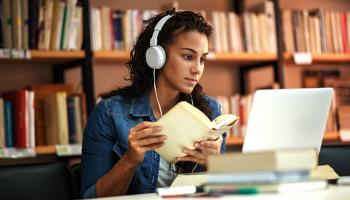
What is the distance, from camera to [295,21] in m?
3.30

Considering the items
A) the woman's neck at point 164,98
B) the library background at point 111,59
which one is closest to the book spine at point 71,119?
the library background at point 111,59

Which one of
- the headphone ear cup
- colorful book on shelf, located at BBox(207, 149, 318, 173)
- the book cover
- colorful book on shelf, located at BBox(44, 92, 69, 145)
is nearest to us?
colorful book on shelf, located at BBox(207, 149, 318, 173)

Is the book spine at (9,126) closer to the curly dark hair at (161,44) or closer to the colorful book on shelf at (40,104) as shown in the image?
the colorful book on shelf at (40,104)

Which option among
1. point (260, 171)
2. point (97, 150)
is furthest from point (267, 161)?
point (97, 150)

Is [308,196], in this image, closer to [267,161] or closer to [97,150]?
[267,161]

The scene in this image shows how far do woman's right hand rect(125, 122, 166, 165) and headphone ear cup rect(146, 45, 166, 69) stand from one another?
0.40 m

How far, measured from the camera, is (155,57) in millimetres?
1807

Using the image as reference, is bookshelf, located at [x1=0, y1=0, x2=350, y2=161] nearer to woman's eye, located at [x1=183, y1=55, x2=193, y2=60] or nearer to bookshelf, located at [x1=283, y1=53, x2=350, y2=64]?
bookshelf, located at [x1=283, y1=53, x2=350, y2=64]

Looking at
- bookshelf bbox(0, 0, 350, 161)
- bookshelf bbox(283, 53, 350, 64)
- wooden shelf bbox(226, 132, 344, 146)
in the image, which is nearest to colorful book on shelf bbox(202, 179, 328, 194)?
bookshelf bbox(0, 0, 350, 161)

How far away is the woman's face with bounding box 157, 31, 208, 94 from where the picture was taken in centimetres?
184

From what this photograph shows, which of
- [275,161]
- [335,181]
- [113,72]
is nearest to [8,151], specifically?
[113,72]

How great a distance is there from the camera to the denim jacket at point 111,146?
1.71 meters

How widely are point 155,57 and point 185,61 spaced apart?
11cm

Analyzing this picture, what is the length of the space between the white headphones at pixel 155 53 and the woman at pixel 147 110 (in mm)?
26
